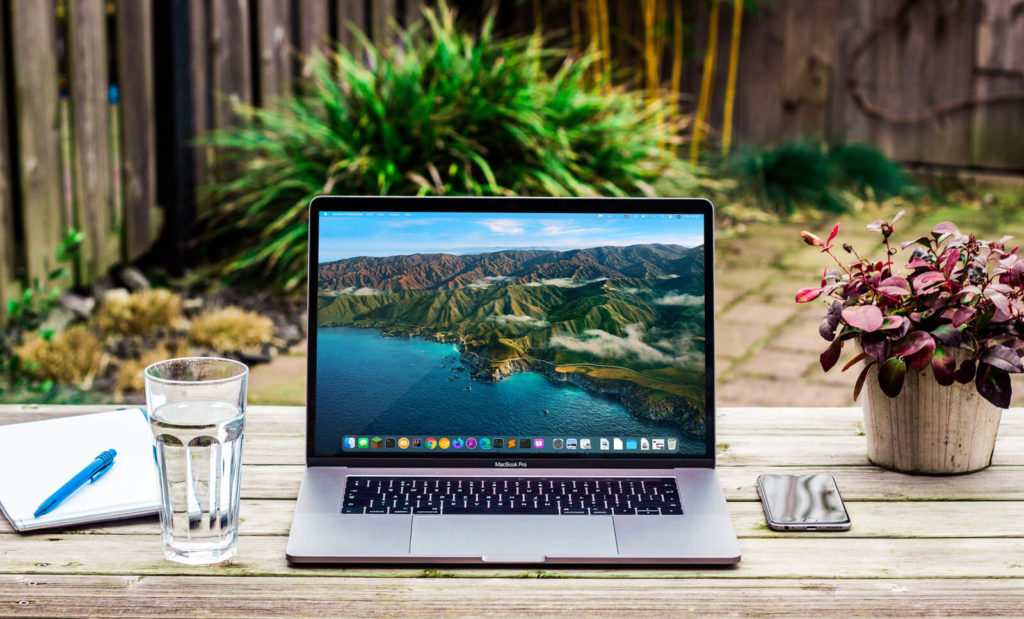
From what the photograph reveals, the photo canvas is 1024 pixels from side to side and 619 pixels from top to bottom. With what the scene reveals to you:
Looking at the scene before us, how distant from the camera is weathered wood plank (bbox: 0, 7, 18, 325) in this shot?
283cm

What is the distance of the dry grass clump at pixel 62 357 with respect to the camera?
112 inches

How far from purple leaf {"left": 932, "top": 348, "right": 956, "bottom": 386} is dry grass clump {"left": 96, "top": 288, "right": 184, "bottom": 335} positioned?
2.64m

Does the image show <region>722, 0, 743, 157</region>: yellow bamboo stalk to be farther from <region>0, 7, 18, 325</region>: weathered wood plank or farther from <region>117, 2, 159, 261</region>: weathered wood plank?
<region>0, 7, 18, 325</region>: weathered wood plank

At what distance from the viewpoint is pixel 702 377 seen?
1223mm

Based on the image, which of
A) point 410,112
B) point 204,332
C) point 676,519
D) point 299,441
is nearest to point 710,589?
point 676,519

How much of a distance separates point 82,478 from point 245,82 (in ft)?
10.5

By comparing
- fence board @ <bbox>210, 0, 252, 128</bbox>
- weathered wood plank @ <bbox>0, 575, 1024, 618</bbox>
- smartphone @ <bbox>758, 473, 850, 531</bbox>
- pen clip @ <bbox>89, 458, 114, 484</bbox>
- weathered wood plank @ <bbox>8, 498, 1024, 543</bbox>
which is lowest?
weathered wood plank @ <bbox>0, 575, 1024, 618</bbox>

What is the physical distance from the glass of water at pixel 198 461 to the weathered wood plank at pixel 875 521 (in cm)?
8

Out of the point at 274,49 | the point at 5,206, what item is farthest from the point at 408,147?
the point at 5,206

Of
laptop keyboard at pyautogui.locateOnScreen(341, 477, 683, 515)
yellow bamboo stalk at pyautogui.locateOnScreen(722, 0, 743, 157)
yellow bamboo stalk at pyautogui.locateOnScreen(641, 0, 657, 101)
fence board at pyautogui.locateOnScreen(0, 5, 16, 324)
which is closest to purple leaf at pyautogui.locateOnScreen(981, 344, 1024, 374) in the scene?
laptop keyboard at pyautogui.locateOnScreen(341, 477, 683, 515)

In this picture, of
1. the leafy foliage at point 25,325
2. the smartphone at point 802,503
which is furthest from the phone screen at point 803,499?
the leafy foliage at point 25,325

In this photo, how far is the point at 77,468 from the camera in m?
1.22

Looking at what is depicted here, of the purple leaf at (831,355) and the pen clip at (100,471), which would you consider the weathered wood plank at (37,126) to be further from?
the purple leaf at (831,355)

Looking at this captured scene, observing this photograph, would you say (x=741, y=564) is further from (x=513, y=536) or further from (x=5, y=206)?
Answer: (x=5, y=206)
